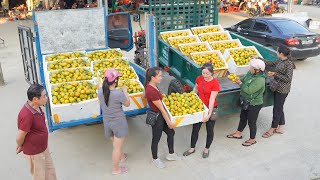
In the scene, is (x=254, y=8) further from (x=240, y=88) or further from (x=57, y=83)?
(x=57, y=83)

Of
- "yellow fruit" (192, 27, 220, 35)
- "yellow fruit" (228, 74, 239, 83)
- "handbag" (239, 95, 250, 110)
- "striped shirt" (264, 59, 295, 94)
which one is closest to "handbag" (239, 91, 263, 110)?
"handbag" (239, 95, 250, 110)

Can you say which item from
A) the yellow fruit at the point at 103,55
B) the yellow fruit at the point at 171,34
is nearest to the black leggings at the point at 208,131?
the yellow fruit at the point at 103,55

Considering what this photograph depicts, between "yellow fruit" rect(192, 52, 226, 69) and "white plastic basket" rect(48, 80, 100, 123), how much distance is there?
102 inches

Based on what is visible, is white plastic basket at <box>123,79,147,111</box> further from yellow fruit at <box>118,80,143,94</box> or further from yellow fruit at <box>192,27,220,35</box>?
yellow fruit at <box>192,27,220,35</box>

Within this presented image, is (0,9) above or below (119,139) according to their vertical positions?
above

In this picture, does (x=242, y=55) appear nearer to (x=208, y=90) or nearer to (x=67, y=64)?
(x=208, y=90)

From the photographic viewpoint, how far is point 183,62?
22.6 feet

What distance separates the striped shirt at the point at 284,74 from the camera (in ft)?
19.3

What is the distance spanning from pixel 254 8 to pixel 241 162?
1764 cm

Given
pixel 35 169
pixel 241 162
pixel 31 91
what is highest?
pixel 31 91

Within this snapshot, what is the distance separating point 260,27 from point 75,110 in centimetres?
791

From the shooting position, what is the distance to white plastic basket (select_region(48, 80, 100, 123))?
4902 mm

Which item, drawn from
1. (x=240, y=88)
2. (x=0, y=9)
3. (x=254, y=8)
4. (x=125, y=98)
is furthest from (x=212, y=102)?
(x=0, y=9)

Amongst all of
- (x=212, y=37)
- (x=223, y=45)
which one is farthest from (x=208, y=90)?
(x=212, y=37)
